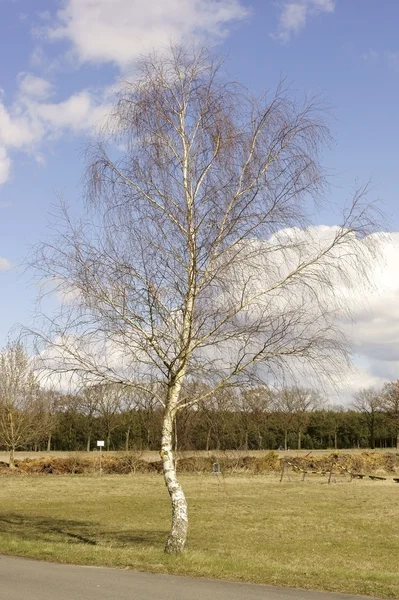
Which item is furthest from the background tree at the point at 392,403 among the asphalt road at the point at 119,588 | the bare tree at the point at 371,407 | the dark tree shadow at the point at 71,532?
the asphalt road at the point at 119,588

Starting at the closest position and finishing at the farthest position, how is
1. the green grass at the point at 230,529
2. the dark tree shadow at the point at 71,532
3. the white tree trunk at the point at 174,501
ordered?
the green grass at the point at 230,529, the white tree trunk at the point at 174,501, the dark tree shadow at the point at 71,532

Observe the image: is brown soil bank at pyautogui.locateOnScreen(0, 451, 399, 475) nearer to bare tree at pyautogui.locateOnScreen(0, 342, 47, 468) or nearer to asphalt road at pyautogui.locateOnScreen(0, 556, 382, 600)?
bare tree at pyautogui.locateOnScreen(0, 342, 47, 468)

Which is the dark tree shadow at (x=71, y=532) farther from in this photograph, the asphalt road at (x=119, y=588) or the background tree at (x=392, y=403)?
the background tree at (x=392, y=403)

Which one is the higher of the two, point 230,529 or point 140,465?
point 140,465

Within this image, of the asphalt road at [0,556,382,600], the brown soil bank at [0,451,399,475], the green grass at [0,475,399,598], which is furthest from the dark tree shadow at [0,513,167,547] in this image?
the brown soil bank at [0,451,399,475]

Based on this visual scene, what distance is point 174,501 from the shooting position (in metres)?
13.4

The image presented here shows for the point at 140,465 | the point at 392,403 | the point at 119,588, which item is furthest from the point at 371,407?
the point at 119,588

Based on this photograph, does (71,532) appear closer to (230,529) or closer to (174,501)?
(230,529)

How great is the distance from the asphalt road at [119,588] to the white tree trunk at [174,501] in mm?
2291

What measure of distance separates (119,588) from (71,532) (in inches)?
415

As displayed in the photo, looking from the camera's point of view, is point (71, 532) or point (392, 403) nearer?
point (71, 532)

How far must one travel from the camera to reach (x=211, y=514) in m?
26.0

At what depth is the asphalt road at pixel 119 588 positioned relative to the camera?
28.8 ft

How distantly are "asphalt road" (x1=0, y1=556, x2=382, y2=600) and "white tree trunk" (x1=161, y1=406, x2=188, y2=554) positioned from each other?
2291 mm
